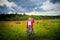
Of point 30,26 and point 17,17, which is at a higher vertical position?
point 17,17

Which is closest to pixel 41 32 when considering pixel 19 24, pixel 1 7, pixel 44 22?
pixel 44 22

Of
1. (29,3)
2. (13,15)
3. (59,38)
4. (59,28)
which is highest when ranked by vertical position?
(29,3)

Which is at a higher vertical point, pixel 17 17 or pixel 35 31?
pixel 17 17

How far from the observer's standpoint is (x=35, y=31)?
1696 millimetres

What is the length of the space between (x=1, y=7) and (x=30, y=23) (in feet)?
1.24

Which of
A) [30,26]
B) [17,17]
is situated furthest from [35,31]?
[17,17]

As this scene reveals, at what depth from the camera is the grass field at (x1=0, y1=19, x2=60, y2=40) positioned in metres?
1.69

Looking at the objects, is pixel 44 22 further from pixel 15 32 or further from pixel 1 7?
pixel 1 7

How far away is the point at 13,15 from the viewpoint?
5.56 ft

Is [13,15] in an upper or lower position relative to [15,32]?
upper

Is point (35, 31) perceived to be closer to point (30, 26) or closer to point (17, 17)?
point (30, 26)

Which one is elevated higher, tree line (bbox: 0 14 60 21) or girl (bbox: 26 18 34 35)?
tree line (bbox: 0 14 60 21)

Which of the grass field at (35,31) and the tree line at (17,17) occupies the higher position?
the tree line at (17,17)

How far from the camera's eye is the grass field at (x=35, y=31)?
169 cm
